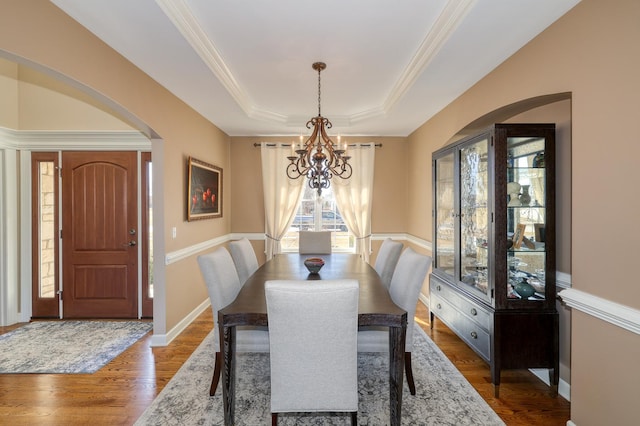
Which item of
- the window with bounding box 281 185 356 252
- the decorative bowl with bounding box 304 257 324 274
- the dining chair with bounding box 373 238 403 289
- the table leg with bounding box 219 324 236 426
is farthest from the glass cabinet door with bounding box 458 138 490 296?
the window with bounding box 281 185 356 252

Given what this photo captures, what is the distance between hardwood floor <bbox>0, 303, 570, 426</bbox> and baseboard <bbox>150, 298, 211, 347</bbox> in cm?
15

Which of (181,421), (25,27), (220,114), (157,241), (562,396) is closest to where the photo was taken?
(25,27)

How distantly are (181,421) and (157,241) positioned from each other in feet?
5.65

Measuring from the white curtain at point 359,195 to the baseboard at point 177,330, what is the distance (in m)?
2.53

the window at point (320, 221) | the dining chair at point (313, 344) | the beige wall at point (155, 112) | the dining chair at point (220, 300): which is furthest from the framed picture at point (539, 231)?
the beige wall at point (155, 112)

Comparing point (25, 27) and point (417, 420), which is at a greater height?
point (25, 27)

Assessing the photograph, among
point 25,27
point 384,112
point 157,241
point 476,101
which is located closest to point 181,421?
A: point 157,241

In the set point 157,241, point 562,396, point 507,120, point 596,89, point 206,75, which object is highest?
point 206,75

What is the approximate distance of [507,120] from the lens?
297cm

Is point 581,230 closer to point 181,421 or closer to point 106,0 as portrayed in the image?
point 181,421

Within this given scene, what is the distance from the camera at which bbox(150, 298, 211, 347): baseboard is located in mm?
3146

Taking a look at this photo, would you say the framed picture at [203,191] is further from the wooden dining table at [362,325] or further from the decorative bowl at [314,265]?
the wooden dining table at [362,325]

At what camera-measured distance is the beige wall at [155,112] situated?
5.77ft

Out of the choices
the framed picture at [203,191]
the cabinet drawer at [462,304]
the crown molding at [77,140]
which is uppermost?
the crown molding at [77,140]
